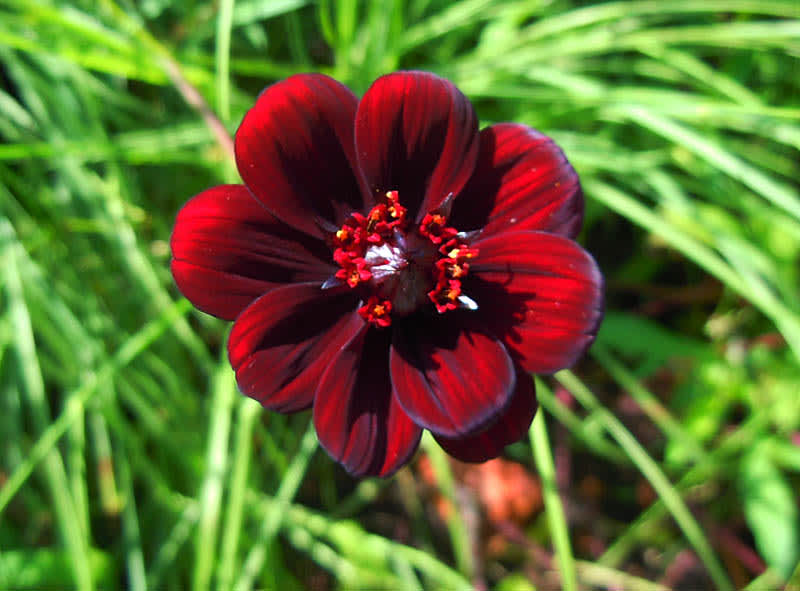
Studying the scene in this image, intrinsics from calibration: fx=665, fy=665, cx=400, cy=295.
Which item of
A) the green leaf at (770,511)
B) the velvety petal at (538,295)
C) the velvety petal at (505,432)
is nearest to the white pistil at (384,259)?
the velvety petal at (538,295)

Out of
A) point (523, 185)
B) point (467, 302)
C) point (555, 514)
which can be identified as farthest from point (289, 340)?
point (555, 514)

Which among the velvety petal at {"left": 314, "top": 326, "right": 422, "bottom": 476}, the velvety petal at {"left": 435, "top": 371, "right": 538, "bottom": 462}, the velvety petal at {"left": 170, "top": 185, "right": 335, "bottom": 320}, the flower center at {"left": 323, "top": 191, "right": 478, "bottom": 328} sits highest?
the velvety petal at {"left": 170, "top": 185, "right": 335, "bottom": 320}

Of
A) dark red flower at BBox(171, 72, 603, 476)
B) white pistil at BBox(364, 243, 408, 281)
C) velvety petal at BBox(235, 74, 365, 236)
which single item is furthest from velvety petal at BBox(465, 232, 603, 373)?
velvety petal at BBox(235, 74, 365, 236)

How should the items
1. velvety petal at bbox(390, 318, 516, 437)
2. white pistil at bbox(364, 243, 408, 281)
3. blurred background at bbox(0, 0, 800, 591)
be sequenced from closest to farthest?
velvety petal at bbox(390, 318, 516, 437)
white pistil at bbox(364, 243, 408, 281)
blurred background at bbox(0, 0, 800, 591)

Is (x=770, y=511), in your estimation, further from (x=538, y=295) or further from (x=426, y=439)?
(x=538, y=295)

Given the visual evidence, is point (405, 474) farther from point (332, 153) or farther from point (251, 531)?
point (332, 153)

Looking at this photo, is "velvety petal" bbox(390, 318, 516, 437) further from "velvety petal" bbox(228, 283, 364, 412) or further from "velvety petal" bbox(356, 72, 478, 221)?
"velvety petal" bbox(356, 72, 478, 221)

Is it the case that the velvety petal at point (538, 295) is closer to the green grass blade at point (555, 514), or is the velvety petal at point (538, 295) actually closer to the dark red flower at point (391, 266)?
the dark red flower at point (391, 266)

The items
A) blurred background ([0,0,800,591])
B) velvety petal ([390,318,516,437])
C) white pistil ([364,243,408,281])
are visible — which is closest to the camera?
velvety petal ([390,318,516,437])
